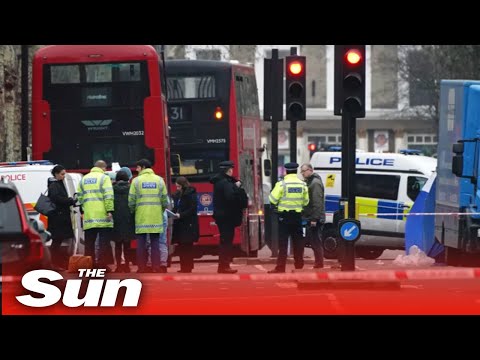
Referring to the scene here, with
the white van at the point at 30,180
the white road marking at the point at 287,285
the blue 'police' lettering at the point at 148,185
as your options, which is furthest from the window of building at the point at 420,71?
the white road marking at the point at 287,285

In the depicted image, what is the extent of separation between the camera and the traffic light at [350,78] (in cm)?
1814

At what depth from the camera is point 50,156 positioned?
83.0ft

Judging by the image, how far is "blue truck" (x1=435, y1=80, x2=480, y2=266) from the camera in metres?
21.6

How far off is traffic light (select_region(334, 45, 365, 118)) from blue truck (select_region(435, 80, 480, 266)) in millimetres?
3497

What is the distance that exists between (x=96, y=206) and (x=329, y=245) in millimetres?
8112

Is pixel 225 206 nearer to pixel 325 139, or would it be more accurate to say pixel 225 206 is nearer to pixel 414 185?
pixel 414 185

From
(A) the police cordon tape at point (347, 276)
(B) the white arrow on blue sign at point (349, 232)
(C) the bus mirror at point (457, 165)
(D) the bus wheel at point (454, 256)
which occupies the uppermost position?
(C) the bus mirror at point (457, 165)

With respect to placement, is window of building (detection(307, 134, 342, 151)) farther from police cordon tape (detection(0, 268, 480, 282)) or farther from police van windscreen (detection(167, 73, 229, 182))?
police cordon tape (detection(0, 268, 480, 282))

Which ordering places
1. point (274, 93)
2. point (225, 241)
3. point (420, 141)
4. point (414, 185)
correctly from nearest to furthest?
point (225, 241)
point (274, 93)
point (414, 185)
point (420, 141)

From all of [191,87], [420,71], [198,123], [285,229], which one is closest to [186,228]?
[285,229]

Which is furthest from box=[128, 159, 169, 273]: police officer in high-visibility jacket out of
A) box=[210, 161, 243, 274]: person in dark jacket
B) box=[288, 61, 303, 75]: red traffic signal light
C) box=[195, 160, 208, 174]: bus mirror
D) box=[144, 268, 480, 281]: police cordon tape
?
box=[195, 160, 208, 174]: bus mirror

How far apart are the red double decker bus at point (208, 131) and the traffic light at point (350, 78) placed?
10.1 m

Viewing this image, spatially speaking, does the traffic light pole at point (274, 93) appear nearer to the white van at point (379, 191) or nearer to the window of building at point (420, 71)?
the white van at point (379, 191)

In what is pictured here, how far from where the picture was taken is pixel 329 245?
89.1 ft
